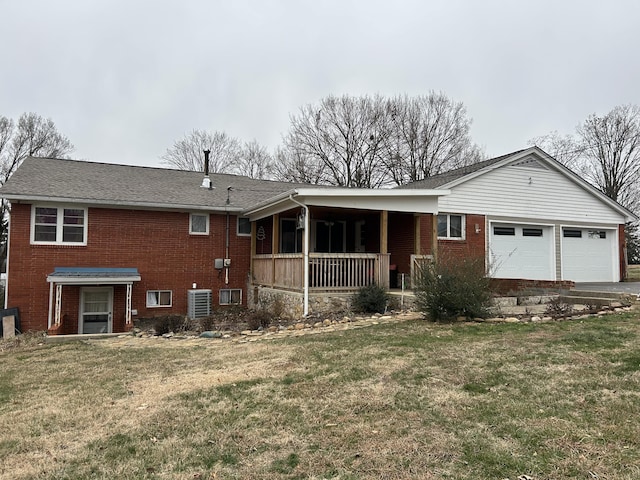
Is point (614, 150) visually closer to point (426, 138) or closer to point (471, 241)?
point (426, 138)

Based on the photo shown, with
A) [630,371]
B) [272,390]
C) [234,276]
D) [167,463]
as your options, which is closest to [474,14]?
[234,276]

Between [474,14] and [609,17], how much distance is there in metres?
3.99

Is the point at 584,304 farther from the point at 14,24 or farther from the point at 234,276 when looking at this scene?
the point at 14,24

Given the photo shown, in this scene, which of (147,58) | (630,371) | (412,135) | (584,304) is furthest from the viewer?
(412,135)

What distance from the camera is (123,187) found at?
1425cm

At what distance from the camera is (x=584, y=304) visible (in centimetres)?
1091

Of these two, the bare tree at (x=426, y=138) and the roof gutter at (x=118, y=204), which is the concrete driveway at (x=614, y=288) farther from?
the bare tree at (x=426, y=138)

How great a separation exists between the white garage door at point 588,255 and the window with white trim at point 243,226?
449 inches

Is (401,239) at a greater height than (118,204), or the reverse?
(118,204)

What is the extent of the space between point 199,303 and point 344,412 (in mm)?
10243

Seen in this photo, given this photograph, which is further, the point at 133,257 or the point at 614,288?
the point at 133,257

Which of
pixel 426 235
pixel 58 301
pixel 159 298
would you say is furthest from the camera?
pixel 426 235

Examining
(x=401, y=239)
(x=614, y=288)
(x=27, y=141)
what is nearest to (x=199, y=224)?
(x=401, y=239)

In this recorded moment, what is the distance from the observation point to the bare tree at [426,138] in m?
31.3
